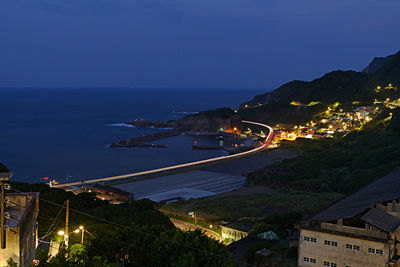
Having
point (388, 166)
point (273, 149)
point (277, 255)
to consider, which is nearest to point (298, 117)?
point (273, 149)

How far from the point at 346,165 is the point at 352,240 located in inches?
1563

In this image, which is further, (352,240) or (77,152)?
(77,152)

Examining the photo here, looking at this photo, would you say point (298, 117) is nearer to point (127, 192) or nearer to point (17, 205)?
point (127, 192)

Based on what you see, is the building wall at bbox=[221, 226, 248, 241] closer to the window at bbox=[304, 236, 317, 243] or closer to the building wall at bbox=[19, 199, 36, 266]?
the window at bbox=[304, 236, 317, 243]

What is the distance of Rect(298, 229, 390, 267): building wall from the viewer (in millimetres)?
15875

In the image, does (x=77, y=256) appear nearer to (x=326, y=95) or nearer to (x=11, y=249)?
(x=11, y=249)

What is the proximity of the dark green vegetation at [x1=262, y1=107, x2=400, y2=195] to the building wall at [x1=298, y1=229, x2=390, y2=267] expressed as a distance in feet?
74.0

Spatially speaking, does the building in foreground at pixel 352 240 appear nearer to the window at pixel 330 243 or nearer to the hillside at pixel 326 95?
the window at pixel 330 243

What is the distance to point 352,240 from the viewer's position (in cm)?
1628

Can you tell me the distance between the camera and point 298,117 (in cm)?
11738

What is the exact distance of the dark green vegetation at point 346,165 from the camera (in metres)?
44.4

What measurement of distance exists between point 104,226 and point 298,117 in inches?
4147

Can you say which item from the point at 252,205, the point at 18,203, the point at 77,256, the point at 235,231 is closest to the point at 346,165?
the point at 252,205

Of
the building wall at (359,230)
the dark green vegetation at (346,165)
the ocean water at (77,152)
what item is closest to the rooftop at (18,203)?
the building wall at (359,230)
